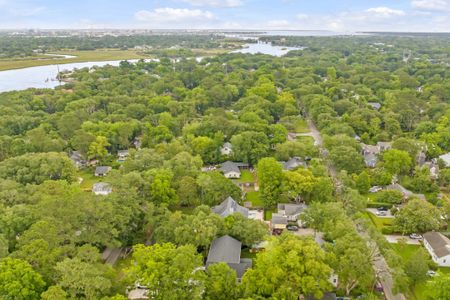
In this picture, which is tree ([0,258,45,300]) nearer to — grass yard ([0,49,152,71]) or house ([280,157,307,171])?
house ([280,157,307,171])

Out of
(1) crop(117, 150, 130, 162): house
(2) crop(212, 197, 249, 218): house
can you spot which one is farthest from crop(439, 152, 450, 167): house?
(1) crop(117, 150, 130, 162): house

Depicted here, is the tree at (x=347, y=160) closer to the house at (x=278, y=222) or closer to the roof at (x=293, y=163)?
the roof at (x=293, y=163)

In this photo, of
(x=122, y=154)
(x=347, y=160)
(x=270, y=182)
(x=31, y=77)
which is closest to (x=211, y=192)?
(x=270, y=182)

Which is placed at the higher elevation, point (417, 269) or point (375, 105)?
point (375, 105)

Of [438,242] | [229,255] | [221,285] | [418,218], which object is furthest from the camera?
[418,218]

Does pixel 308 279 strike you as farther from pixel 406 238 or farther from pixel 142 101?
pixel 142 101

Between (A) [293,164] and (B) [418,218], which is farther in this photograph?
(A) [293,164]

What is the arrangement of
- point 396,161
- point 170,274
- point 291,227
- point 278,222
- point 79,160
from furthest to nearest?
point 79,160, point 396,161, point 291,227, point 278,222, point 170,274

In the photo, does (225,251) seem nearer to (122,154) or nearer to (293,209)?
(293,209)
